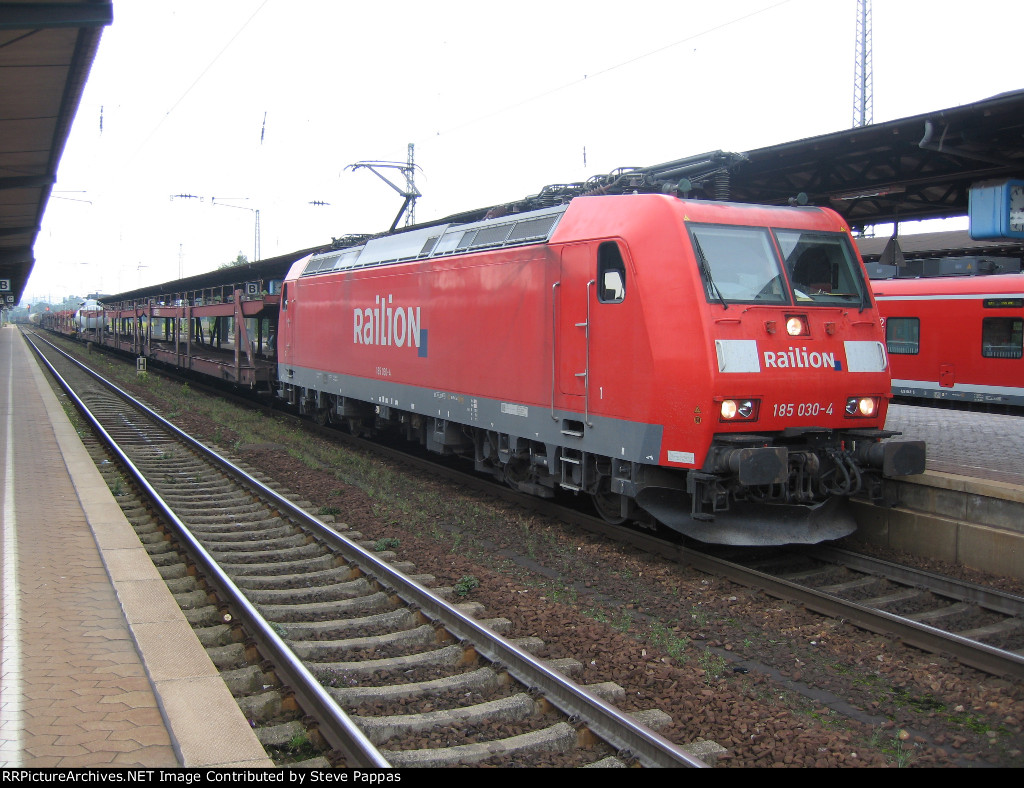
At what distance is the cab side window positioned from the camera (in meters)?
7.79

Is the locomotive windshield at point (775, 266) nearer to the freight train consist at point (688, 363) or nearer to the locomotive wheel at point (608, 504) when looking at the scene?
the freight train consist at point (688, 363)

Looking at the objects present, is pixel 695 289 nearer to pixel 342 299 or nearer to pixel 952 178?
pixel 952 178

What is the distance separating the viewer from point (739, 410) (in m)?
7.19

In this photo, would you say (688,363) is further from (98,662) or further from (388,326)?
(388,326)

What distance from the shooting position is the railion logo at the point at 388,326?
12.0m

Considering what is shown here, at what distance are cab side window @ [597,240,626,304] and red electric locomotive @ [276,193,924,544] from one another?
0.02 m

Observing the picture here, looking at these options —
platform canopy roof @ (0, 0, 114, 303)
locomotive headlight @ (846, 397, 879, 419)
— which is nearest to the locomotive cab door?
locomotive headlight @ (846, 397, 879, 419)

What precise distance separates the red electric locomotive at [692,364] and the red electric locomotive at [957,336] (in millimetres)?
9409

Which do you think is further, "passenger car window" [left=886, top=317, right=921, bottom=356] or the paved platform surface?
"passenger car window" [left=886, top=317, right=921, bottom=356]

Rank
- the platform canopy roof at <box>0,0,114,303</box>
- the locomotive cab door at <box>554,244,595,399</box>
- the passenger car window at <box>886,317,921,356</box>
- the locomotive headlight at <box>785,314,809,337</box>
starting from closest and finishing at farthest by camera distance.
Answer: the locomotive headlight at <box>785,314,809,337</box> → the locomotive cab door at <box>554,244,595,399</box> → the platform canopy roof at <box>0,0,114,303</box> → the passenger car window at <box>886,317,921,356</box>

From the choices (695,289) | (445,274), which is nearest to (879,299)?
(445,274)

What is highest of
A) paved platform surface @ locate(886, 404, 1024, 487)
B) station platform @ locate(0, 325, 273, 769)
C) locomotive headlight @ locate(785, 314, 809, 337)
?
locomotive headlight @ locate(785, 314, 809, 337)

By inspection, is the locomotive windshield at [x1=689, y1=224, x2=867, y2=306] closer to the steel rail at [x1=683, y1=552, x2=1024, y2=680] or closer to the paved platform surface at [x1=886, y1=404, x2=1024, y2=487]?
the paved platform surface at [x1=886, y1=404, x2=1024, y2=487]

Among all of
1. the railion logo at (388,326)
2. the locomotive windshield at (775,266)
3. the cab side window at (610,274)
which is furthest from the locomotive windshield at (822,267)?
the railion logo at (388,326)
